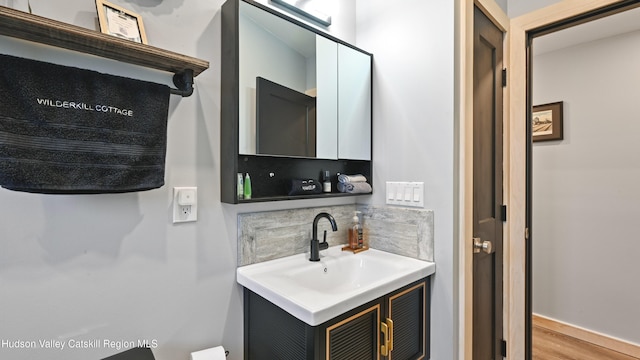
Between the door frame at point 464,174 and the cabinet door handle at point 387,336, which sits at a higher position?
the door frame at point 464,174

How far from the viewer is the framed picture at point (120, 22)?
3.13ft

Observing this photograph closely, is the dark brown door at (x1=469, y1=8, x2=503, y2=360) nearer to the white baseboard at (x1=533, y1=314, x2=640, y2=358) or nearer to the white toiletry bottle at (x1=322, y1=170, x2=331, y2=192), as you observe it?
the white toiletry bottle at (x1=322, y1=170, x2=331, y2=192)

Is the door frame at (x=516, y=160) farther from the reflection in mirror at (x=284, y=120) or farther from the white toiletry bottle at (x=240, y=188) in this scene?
the white toiletry bottle at (x=240, y=188)

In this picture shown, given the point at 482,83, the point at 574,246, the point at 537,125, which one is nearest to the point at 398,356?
the point at 482,83

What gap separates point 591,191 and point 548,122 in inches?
25.8

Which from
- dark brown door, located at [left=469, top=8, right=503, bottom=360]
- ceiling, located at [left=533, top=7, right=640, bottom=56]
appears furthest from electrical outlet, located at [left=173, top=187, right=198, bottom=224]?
ceiling, located at [left=533, top=7, right=640, bottom=56]

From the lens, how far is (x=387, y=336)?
1188 mm

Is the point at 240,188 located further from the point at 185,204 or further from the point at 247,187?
the point at 185,204

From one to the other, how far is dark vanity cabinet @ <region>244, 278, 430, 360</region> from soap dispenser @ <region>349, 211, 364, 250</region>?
406 mm

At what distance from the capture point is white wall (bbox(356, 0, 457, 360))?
1.38 metres

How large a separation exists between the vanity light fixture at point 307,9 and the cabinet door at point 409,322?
145 centimetres

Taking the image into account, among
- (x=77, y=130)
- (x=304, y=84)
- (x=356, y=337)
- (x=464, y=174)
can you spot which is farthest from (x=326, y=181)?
(x=77, y=130)

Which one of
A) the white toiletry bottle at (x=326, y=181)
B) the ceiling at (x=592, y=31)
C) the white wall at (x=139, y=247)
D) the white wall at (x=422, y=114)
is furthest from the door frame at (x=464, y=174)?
the ceiling at (x=592, y=31)

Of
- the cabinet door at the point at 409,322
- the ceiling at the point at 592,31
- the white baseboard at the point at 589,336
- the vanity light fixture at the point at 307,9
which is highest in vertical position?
the ceiling at the point at 592,31
